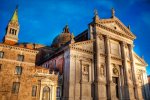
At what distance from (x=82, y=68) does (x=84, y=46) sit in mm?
4276

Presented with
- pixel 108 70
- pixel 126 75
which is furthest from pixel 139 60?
pixel 108 70

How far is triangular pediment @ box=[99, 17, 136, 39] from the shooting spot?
35031mm

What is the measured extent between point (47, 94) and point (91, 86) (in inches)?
305

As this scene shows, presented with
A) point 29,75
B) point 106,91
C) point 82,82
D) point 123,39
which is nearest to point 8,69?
point 29,75

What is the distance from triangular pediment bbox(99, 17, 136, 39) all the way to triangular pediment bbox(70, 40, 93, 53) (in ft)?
19.7

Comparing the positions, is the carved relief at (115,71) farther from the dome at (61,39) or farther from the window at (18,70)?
the dome at (61,39)

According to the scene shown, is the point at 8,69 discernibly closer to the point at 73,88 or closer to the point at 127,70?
the point at 73,88

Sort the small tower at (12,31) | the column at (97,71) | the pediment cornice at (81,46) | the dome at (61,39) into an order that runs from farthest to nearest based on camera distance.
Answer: the dome at (61,39) < the small tower at (12,31) < the pediment cornice at (81,46) < the column at (97,71)

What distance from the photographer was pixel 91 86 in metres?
28.2

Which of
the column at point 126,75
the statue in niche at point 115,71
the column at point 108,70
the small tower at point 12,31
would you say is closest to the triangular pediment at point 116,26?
the column at point 108,70

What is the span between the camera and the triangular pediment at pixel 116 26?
3503 cm

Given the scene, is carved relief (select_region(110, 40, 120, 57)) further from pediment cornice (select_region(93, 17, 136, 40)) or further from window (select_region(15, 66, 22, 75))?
window (select_region(15, 66, 22, 75))

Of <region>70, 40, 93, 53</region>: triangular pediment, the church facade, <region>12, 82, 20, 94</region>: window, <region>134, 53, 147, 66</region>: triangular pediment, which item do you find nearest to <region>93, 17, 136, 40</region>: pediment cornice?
the church facade

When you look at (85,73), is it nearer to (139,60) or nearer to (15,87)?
(15,87)
